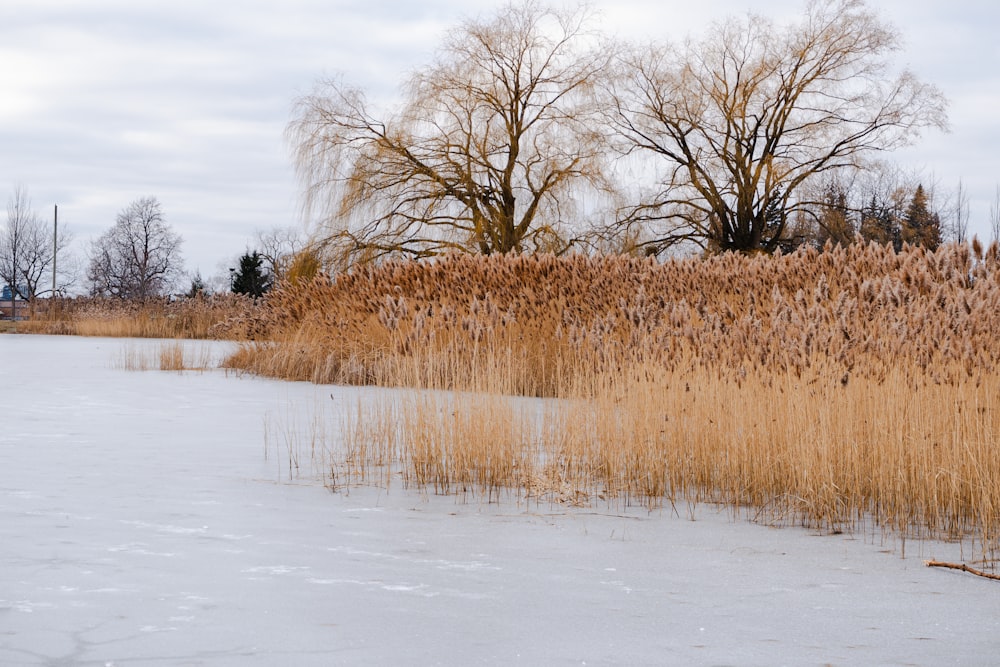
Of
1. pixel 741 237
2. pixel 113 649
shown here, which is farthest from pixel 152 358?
pixel 741 237

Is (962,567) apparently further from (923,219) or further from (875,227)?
(923,219)

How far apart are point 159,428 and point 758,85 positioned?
22787 millimetres

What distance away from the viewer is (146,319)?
2606 centimetres

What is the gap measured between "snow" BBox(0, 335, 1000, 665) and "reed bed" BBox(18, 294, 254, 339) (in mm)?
19659

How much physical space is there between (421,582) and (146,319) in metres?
24.2

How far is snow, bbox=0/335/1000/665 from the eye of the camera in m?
2.81

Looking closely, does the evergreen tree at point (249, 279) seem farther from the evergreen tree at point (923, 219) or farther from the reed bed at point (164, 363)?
the reed bed at point (164, 363)

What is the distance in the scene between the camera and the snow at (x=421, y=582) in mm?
2814

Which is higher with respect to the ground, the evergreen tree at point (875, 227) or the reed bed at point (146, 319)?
the evergreen tree at point (875, 227)

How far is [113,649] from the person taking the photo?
273 cm

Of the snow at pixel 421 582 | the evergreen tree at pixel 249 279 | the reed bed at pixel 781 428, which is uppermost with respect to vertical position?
the evergreen tree at pixel 249 279

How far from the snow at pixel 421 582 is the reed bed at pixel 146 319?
19.7 m

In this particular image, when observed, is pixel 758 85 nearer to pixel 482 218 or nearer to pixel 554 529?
pixel 482 218

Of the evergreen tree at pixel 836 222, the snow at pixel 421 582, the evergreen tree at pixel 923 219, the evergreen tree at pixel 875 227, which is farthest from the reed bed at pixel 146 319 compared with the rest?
the snow at pixel 421 582
